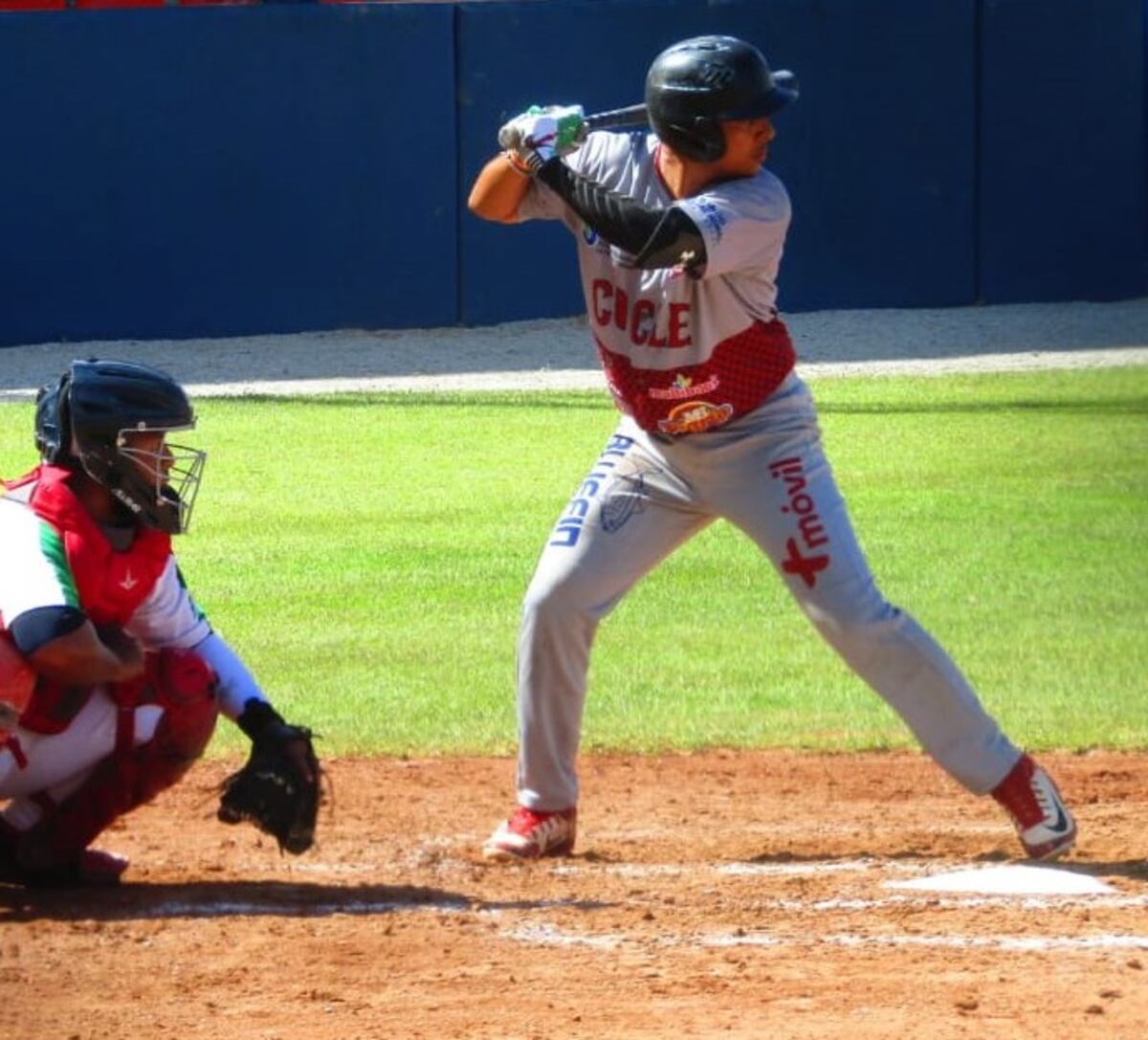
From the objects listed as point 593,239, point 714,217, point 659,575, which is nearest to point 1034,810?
point 714,217

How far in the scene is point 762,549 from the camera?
16.9 feet

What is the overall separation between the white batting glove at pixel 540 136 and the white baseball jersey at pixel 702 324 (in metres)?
0.18

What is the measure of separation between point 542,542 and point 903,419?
15.2 feet

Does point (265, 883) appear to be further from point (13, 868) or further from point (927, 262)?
point (927, 262)

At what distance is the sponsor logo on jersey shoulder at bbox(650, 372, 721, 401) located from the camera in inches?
200

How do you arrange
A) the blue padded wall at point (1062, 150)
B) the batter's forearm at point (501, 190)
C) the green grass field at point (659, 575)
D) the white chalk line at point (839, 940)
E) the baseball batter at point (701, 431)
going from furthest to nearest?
the blue padded wall at point (1062, 150), the green grass field at point (659, 575), the batter's forearm at point (501, 190), the baseball batter at point (701, 431), the white chalk line at point (839, 940)

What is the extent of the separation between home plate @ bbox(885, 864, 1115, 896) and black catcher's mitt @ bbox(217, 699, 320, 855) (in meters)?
1.26

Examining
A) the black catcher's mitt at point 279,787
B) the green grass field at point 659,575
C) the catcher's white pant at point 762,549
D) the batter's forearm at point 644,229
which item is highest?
the batter's forearm at point 644,229

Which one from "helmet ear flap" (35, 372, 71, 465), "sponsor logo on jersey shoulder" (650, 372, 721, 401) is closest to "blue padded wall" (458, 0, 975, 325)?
"sponsor logo on jersey shoulder" (650, 372, 721, 401)

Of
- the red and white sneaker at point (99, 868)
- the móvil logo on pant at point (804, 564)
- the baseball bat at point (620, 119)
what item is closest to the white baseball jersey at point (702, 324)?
the móvil logo on pant at point (804, 564)

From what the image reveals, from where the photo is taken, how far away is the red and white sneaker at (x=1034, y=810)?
5133 millimetres

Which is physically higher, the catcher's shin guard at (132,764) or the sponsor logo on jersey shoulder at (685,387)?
the sponsor logo on jersey shoulder at (685,387)

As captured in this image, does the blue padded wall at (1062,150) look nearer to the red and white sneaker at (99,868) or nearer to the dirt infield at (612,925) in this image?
the dirt infield at (612,925)

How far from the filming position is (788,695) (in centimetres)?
741
